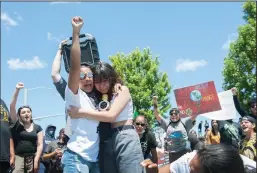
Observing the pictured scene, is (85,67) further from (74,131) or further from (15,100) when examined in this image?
(15,100)

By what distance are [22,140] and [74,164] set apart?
3186 millimetres

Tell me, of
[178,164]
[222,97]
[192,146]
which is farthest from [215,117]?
[178,164]

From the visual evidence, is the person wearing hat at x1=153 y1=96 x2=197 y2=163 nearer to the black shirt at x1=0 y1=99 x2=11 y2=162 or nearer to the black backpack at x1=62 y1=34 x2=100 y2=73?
the black shirt at x1=0 y1=99 x2=11 y2=162

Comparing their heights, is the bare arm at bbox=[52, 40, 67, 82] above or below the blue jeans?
above

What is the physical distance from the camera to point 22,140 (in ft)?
19.6

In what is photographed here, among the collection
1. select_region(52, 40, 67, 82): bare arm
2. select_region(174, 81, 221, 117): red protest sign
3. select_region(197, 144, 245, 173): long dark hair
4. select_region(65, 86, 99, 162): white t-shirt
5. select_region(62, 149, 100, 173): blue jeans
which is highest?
select_region(174, 81, 221, 117): red protest sign

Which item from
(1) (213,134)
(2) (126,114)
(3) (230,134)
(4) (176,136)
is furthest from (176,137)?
(2) (126,114)

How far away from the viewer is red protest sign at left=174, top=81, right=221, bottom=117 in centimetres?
877

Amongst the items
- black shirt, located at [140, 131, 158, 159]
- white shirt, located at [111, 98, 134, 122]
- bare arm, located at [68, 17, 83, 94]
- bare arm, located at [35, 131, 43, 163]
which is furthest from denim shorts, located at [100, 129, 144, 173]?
bare arm, located at [35, 131, 43, 163]

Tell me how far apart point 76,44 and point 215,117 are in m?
6.16

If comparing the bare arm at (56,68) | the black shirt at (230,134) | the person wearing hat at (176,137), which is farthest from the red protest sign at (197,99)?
the bare arm at (56,68)

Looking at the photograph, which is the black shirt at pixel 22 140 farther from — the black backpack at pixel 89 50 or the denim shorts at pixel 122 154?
the denim shorts at pixel 122 154

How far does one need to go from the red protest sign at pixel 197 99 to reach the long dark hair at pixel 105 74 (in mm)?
5796

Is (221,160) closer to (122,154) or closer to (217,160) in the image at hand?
(217,160)
